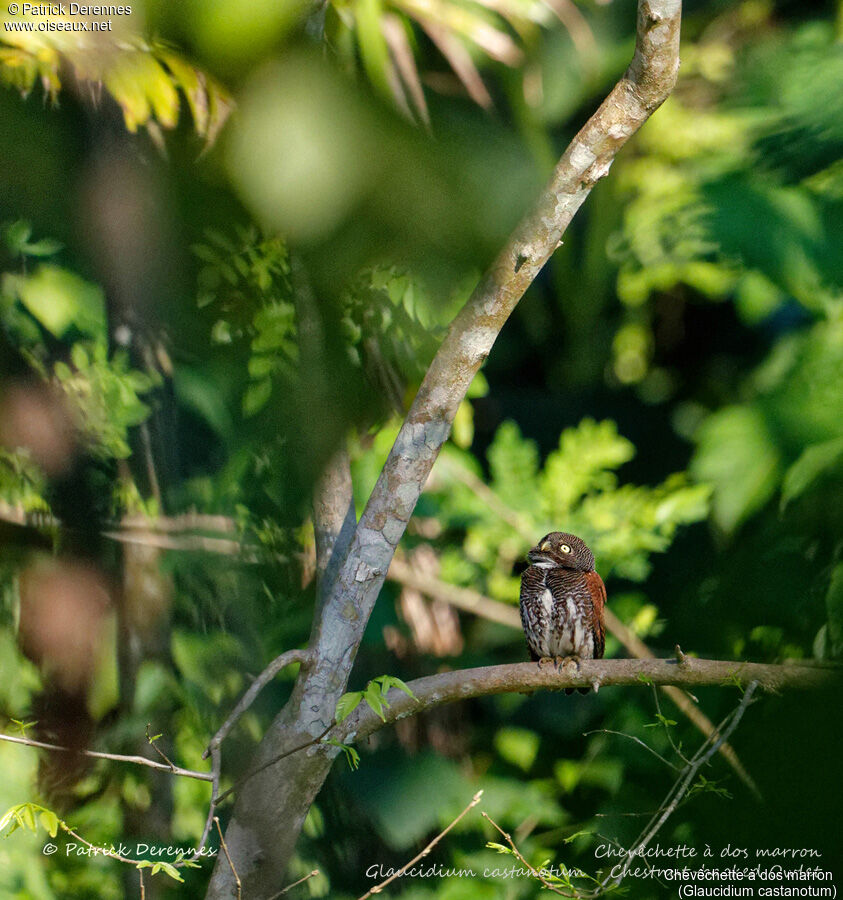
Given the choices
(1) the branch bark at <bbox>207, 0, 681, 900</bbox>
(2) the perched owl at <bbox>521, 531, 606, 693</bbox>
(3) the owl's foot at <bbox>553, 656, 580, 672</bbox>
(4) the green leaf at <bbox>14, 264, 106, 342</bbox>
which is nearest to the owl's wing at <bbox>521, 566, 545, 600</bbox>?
(2) the perched owl at <bbox>521, 531, 606, 693</bbox>

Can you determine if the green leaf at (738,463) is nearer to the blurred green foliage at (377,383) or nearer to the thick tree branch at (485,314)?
the blurred green foliage at (377,383)

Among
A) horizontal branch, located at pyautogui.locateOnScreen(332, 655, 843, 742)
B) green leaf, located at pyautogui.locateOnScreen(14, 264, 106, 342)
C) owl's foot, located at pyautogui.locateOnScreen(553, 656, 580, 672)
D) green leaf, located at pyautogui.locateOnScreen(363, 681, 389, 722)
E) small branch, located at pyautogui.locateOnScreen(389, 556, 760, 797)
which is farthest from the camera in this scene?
green leaf, located at pyautogui.locateOnScreen(14, 264, 106, 342)

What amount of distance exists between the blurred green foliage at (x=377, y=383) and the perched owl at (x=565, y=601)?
41 cm

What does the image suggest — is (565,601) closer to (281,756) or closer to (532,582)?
(532,582)

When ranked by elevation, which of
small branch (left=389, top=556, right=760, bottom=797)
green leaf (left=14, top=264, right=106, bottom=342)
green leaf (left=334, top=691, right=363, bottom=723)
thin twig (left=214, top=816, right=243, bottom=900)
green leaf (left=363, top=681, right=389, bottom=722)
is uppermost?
green leaf (left=14, top=264, right=106, bottom=342)

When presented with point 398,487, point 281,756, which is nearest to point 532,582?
point 398,487

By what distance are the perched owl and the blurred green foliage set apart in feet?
1.35

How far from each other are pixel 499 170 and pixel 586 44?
0.55 m

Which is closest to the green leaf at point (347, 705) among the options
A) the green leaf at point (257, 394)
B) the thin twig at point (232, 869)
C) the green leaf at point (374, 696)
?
the green leaf at point (374, 696)

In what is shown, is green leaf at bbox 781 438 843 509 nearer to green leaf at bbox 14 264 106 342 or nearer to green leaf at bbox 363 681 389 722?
green leaf at bbox 363 681 389 722

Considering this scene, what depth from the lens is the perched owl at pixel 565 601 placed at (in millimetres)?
2645

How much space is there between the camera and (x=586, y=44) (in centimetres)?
317

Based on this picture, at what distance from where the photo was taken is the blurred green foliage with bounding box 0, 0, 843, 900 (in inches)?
108

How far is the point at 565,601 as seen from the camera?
265 centimetres
